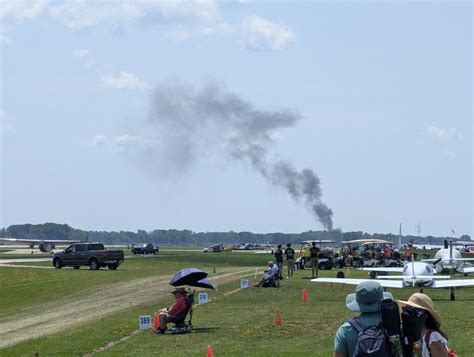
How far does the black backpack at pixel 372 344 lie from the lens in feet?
26.5

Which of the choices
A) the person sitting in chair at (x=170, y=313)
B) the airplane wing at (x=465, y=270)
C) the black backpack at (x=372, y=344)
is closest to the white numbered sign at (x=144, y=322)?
the person sitting in chair at (x=170, y=313)

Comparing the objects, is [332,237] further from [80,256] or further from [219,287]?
[219,287]

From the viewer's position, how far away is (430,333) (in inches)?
346

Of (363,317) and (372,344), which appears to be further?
(363,317)

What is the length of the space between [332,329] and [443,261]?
32432 millimetres

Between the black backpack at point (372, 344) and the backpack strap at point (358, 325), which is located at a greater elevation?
the backpack strap at point (358, 325)

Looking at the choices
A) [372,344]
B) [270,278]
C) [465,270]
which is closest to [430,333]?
[372,344]

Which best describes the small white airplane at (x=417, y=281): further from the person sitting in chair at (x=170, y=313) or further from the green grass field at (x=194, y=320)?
Result: the person sitting in chair at (x=170, y=313)

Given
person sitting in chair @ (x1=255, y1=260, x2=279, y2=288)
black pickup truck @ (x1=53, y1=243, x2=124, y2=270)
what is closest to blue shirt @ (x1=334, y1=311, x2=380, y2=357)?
person sitting in chair @ (x1=255, y1=260, x2=279, y2=288)

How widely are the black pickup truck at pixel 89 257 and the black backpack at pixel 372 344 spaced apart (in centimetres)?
5415

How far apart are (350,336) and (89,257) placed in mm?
54525

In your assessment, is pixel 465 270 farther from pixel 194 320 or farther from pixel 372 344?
pixel 372 344

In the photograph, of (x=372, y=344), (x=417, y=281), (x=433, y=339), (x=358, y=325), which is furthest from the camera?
(x=417, y=281)

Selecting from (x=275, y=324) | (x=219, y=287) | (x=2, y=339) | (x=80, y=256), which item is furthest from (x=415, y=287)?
(x=80, y=256)
